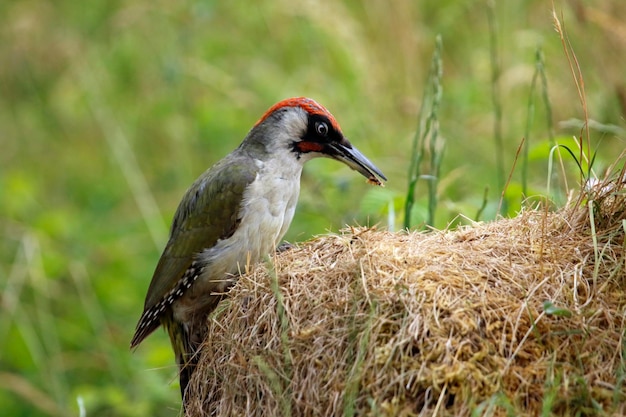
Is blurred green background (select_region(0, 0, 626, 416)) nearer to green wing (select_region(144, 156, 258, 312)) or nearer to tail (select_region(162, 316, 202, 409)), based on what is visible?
green wing (select_region(144, 156, 258, 312))

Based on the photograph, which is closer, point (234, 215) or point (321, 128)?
point (234, 215)

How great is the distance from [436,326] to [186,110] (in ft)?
18.3

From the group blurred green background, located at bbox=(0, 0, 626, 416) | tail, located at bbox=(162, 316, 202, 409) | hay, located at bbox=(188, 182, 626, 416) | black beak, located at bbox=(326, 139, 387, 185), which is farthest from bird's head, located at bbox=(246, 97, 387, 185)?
hay, located at bbox=(188, 182, 626, 416)

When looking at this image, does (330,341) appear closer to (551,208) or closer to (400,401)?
(400,401)

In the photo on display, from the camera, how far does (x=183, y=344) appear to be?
15.0 feet

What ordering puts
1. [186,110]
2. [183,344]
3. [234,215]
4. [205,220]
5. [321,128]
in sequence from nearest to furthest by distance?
[183,344] < [234,215] < [205,220] < [321,128] < [186,110]

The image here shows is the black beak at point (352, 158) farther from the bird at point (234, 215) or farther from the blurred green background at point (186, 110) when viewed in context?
the blurred green background at point (186, 110)

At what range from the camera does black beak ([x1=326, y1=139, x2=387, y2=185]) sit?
16.6ft

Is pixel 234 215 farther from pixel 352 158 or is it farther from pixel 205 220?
pixel 352 158

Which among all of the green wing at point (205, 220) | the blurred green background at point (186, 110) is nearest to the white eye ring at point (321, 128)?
the green wing at point (205, 220)

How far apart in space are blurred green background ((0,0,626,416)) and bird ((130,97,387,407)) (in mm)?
897

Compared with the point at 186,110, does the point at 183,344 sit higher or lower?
lower

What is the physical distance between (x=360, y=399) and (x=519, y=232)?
3.27 ft

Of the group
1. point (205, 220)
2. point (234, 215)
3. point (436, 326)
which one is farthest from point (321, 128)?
point (436, 326)
